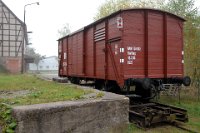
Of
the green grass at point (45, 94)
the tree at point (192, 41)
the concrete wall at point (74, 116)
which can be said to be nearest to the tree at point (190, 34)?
the tree at point (192, 41)

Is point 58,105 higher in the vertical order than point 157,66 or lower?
lower

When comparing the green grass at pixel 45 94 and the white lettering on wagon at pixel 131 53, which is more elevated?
the white lettering on wagon at pixel 131 53

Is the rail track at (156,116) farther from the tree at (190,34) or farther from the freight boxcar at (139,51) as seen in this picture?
the tree at (190,34)

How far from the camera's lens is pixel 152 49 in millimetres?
10008

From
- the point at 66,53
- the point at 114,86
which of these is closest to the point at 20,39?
the point at 66,53

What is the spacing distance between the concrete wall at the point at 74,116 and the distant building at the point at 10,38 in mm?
37362

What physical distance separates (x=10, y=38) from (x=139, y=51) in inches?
1389

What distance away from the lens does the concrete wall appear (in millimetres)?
4648

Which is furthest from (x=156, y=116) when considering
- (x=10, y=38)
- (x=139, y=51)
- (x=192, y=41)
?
(x=10, y=38)

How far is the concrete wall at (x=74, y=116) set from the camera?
4.65 m

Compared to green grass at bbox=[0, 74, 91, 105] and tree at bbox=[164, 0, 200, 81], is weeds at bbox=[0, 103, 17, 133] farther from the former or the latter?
tree at bbox=[164, 0, 200, 81]

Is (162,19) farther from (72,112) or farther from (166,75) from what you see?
(72,112)

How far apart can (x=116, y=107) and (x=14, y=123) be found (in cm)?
191

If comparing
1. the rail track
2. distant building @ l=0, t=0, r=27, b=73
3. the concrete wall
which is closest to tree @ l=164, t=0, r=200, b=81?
the rail track
